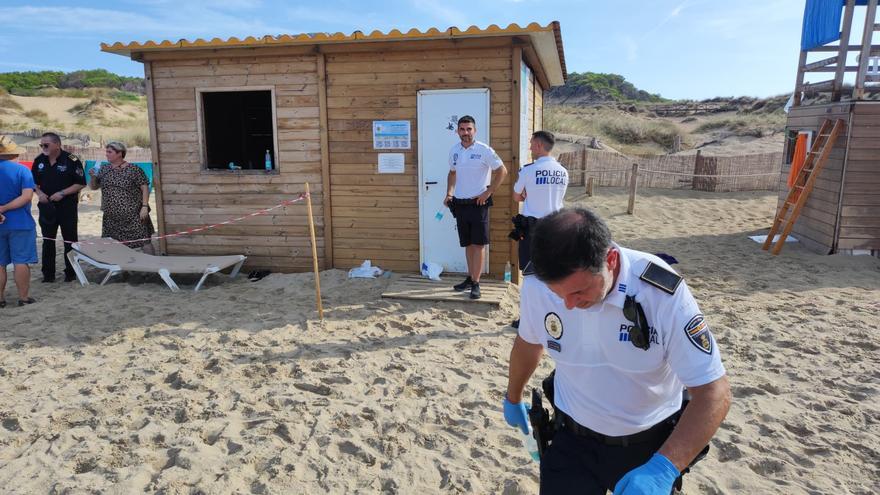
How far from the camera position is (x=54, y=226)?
7.02 m

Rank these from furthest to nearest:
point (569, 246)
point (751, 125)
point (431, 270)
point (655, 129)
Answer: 1. point (655, 129)
2. point (751, 125)
3. point (431, 270)
4. point (569, 246)

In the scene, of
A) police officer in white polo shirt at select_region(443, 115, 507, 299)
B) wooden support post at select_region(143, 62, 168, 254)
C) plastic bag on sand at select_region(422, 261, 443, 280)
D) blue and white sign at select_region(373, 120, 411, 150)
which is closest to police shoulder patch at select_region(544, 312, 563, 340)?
police officer in white polo shirt at select_region(443, 115, 507, 299)

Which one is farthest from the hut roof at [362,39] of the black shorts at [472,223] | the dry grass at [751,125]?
the dry grass at [751,125]

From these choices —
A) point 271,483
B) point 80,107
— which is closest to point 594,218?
point 271,483

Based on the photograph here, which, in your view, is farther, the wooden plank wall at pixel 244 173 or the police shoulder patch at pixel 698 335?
the wooden plank wall at pixel 244 173

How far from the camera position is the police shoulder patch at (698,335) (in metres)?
1.70

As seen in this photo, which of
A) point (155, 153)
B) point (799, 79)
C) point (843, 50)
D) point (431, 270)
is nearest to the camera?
point (431, 270)

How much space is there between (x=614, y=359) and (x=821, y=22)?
33.6 ft

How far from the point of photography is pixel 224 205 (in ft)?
25.4

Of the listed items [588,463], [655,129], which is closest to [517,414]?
[588,463]

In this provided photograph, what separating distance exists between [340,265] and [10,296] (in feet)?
12.1

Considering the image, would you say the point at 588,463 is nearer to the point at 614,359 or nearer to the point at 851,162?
the point at 614,359

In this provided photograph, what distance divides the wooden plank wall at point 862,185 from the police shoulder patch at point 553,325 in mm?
8536

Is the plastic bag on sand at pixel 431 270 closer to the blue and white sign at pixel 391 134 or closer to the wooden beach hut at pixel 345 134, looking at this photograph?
the wooden beach hut at pixel 345 134
